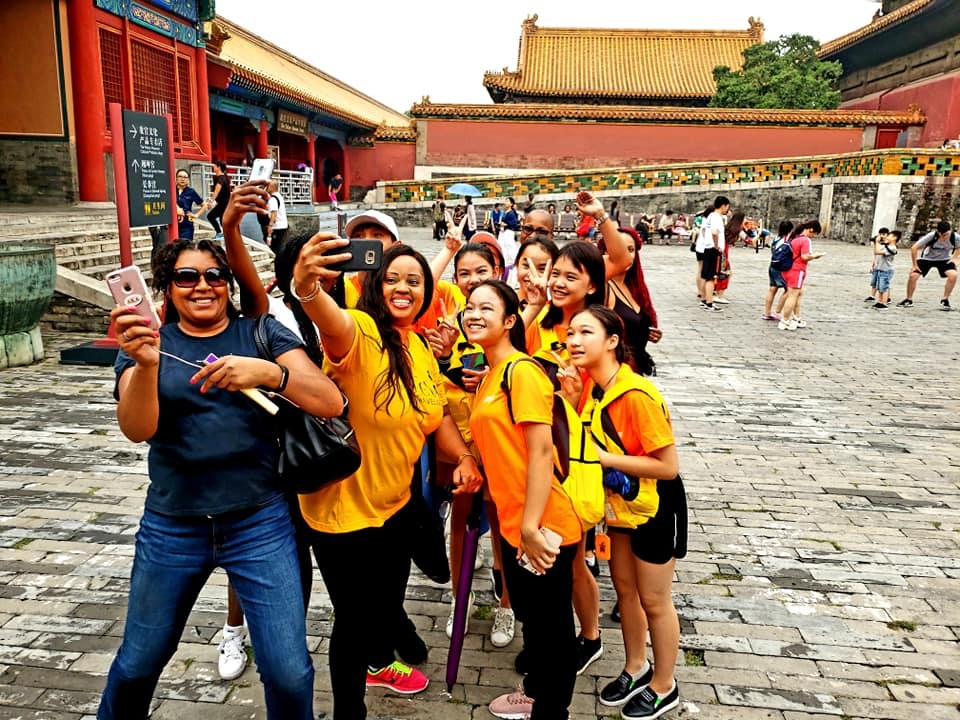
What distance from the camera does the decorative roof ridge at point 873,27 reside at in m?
27.2

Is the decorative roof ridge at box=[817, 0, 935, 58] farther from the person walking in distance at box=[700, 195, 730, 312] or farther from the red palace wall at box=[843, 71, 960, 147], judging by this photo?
the person walking in distance at box=[700, 195, 730, 312]

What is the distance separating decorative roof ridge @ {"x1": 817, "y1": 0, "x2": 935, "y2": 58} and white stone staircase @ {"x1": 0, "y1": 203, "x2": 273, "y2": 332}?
86.2 feet

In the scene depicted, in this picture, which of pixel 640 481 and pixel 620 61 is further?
pixel 620 61

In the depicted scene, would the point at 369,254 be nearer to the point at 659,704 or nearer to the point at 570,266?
the point at 570,266

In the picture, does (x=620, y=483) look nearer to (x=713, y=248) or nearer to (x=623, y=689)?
(x=623, y=689)

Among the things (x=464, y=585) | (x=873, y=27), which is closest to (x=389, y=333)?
(x=464, y=585)

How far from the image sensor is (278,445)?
7.77 feet

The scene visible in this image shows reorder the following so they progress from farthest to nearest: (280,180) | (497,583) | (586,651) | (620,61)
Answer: (620,61)
(280,180)
(497,583)
(586,651)

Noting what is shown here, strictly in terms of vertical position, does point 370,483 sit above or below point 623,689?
above

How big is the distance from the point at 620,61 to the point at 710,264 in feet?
81.0

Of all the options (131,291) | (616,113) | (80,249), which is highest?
(616,113)

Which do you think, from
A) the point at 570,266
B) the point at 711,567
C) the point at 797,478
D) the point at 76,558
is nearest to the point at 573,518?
the point at 570,266

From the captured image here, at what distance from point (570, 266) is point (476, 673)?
1872mm

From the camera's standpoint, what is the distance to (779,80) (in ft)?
100
